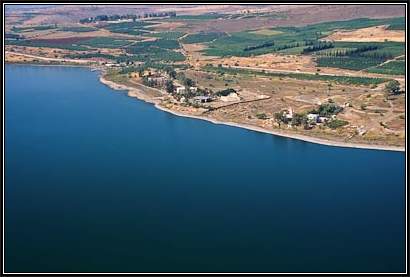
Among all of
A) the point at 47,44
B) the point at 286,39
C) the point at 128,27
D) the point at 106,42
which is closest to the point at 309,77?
the point at 286,39

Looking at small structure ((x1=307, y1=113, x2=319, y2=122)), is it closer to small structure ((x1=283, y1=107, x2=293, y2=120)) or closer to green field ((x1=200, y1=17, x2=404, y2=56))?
small structure ((x1=283, y1=107, x2=293, y2=120))

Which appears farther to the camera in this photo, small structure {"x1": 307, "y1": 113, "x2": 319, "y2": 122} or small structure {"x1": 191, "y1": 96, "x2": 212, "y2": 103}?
small structure {"x1": 191, "y1": 96, "x2": 212, "y2": 103}

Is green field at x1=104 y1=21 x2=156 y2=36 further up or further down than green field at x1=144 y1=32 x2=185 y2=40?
further up

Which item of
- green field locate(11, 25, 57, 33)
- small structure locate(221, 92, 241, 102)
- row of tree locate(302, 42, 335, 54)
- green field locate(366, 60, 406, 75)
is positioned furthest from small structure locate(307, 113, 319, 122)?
green field locate(11, 25, 57, 33)

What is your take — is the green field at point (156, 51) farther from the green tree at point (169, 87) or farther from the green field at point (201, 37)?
the green tree at point (169, 87)

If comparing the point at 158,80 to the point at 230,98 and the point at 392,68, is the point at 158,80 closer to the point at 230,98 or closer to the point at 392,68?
the point at 230,98

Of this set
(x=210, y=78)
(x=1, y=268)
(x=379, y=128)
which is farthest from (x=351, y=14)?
(x=1, y=268)

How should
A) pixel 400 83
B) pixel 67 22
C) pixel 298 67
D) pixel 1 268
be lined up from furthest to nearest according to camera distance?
pixel 67 22 → pixel 298 67 → pixel 400 83 → pixel 1 268

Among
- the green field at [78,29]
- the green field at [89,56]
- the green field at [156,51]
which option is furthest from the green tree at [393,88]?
the green field at [78,29]

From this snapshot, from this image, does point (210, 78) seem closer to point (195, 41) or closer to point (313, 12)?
point (195, 41)
